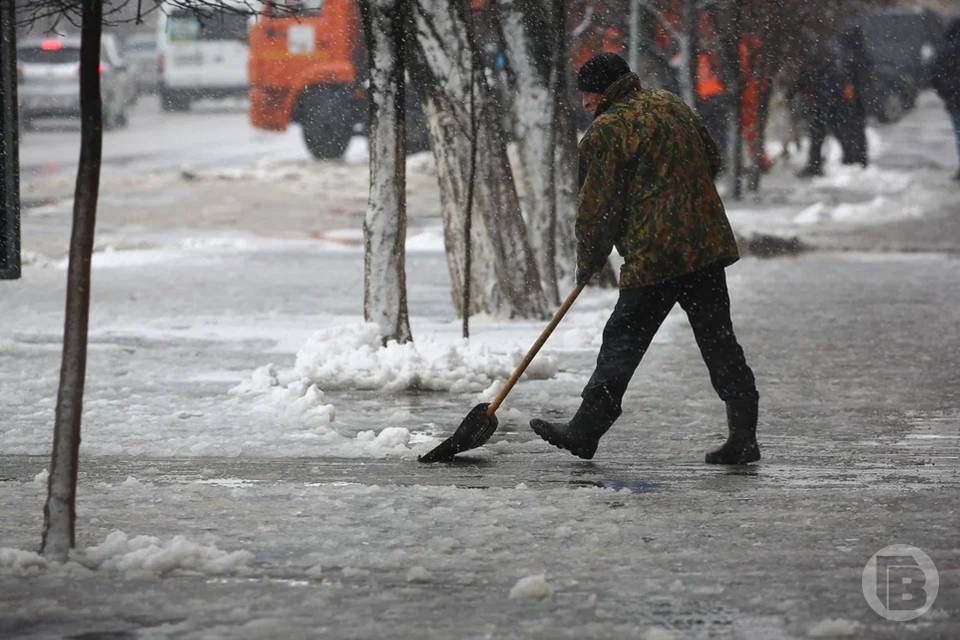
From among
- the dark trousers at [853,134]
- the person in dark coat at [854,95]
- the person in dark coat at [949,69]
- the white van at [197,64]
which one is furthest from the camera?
the white van at [197,64]

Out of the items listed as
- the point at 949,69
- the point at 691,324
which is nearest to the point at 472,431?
the point at 691,324

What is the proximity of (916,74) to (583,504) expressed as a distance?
32776mm

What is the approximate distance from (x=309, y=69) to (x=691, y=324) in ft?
61.7

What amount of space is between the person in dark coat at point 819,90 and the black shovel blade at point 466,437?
15.0 meters

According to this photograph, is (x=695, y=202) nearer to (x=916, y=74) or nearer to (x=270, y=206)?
(x=270, y=206)

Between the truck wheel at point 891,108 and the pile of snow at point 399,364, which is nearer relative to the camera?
the pile of snow at point 399,364

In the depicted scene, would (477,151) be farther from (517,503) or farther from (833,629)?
(833,629)

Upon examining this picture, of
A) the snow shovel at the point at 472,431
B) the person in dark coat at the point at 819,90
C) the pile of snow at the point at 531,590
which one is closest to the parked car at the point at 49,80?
the person in dark coat at the point at 819,90

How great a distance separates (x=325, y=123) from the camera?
86.0ft

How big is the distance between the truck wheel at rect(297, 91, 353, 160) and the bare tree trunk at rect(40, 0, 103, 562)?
796 inches

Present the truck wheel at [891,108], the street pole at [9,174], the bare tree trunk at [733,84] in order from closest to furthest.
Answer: the street pole at [9,174], the bare tree trunk at [733,84], the truck wheel at [891,108]

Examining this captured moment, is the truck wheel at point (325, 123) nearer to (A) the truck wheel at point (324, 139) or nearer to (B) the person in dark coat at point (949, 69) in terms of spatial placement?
(A) the truck wheel at point (324, 139)

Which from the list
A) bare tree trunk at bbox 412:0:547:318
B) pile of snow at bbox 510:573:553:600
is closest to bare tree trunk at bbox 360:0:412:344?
bare tree trunk at bbox 412:0:547:318

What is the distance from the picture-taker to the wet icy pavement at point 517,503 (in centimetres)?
483
